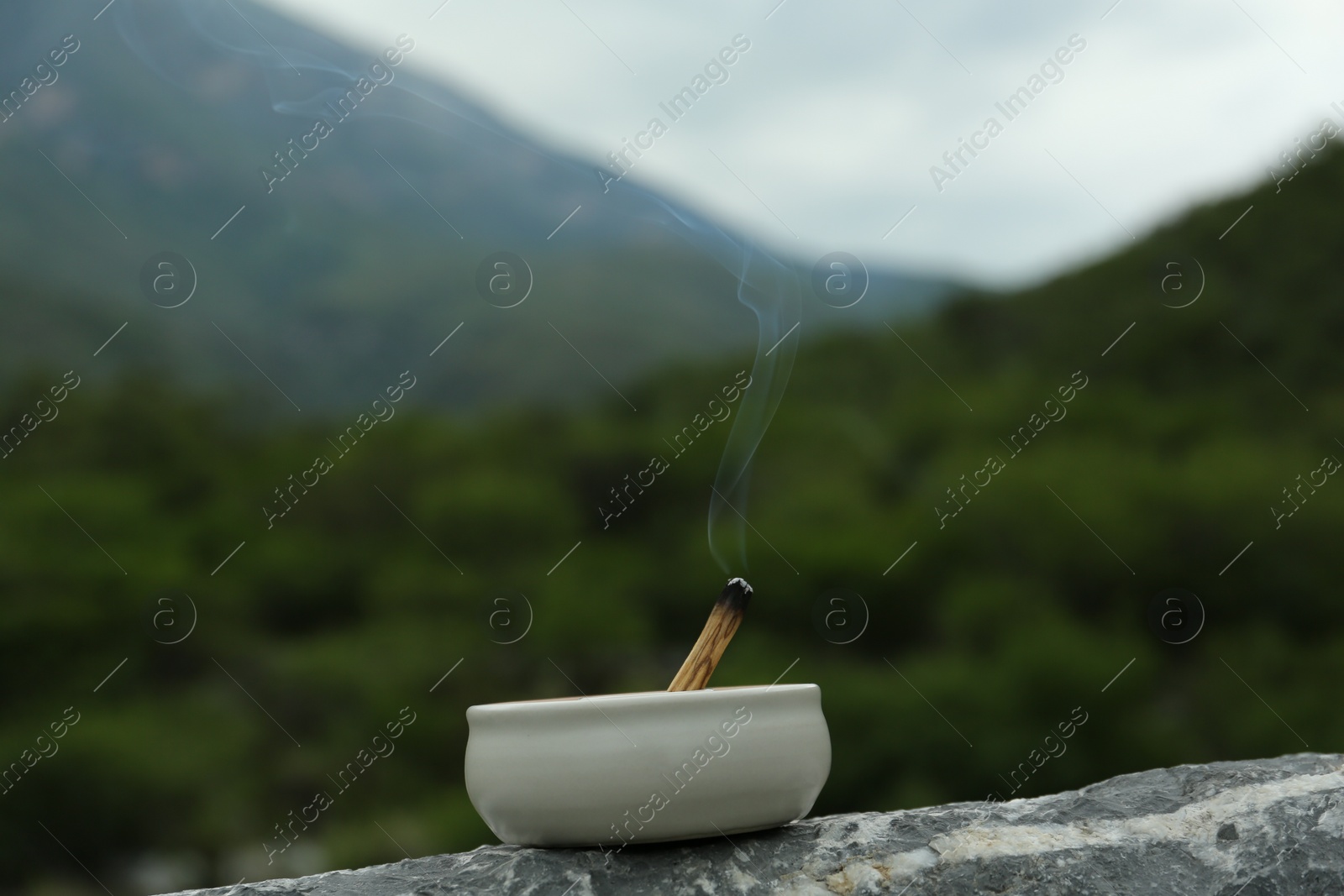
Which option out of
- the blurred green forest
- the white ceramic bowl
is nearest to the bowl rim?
the white ceramic bowl

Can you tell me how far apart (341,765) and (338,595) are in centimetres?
217

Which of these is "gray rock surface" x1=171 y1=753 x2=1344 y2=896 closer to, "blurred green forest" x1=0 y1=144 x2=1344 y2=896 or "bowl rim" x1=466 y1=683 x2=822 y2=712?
"bowl rim" x1=466 y1=683 x2=822 y2=712

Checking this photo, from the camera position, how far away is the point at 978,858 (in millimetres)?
1163

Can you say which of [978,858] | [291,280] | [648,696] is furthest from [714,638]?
[291,280]

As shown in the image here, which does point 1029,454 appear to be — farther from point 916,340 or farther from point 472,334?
point 472,334

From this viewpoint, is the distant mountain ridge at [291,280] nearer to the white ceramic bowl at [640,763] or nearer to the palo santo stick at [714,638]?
the palo santo stick at [714,638]

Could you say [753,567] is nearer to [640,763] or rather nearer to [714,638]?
[714,638]

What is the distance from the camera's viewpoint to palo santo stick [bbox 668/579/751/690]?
47.4 inches

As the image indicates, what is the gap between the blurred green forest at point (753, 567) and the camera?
25.2 feet

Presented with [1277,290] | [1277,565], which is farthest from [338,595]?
[1277,290]

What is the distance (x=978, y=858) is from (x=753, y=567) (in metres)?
7.62

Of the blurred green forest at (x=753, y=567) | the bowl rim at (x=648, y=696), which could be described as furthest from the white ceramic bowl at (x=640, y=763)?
the blurred green forest at (x=753, y=567)

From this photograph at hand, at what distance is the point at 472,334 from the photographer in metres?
12.1

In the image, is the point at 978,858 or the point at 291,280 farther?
the point at 291,280
